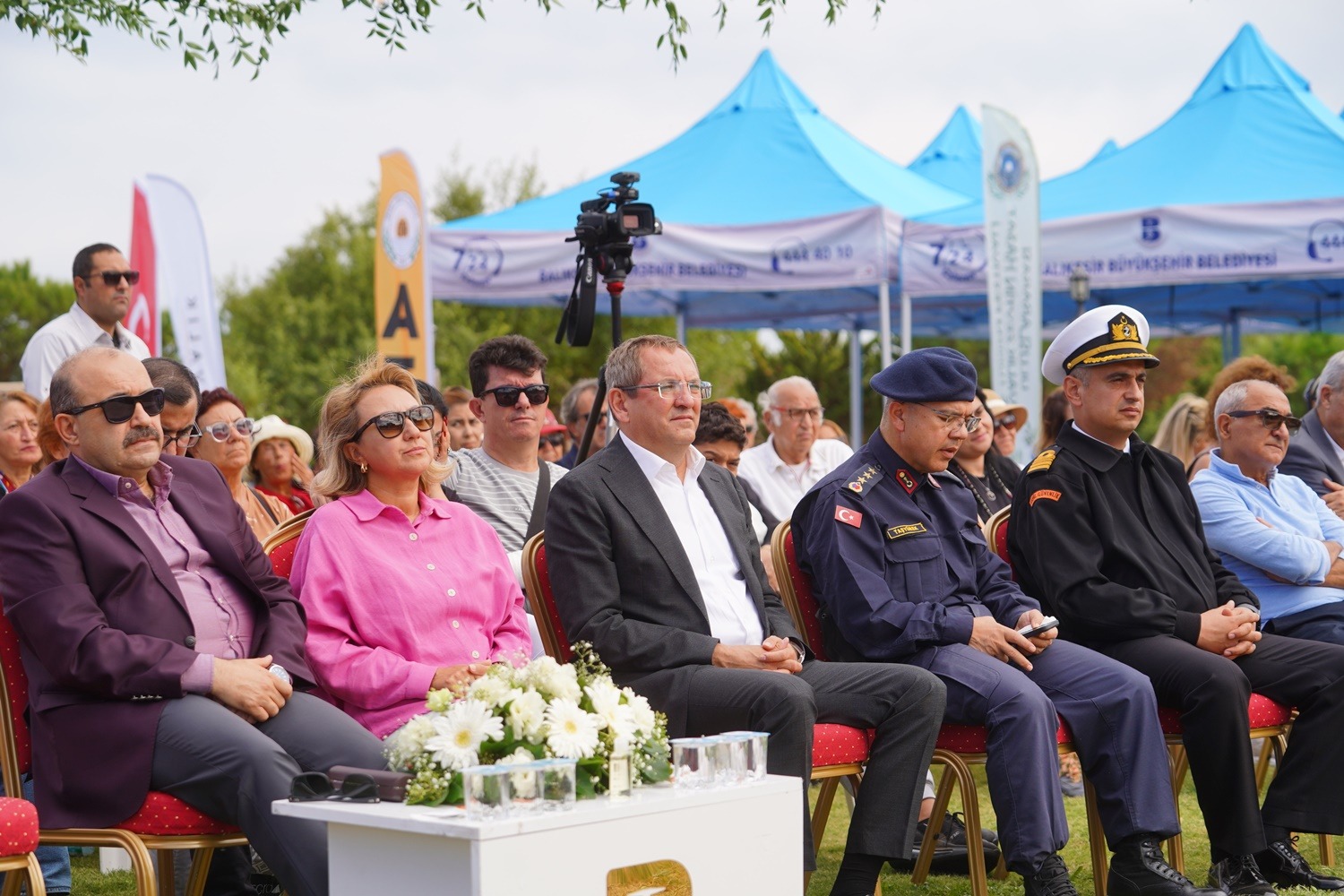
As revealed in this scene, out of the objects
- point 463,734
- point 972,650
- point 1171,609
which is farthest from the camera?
point 1171,609

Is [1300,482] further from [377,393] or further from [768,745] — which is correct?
[377,393]

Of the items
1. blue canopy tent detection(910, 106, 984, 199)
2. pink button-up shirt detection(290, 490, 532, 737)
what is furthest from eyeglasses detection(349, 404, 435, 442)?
blue canopy tent detection(910, 106, 984, 199)

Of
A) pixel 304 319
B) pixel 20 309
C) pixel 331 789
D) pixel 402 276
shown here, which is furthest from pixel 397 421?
pixel 20 309

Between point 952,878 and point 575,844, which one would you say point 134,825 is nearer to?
point 575,844

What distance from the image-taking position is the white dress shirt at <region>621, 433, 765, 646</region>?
427cm

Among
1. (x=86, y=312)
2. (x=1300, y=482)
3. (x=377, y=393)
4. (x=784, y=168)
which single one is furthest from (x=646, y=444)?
(x=784, y=168)

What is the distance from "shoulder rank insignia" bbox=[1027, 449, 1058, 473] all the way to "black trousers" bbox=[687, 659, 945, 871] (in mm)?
1044

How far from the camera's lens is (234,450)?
5.91m

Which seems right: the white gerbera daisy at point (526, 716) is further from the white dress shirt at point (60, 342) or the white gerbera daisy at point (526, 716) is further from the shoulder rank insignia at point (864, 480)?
the white dress shirt at point (60, 342)

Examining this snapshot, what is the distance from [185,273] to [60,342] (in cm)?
387

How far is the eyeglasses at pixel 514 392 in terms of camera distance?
5.16 metres

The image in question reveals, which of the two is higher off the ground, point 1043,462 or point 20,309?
point 20,309

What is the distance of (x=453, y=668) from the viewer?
3.79 metres

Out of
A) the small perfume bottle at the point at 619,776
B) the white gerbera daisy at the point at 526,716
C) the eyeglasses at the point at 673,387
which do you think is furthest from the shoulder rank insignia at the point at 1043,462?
the white gerbera daisy at the point at 526,716
